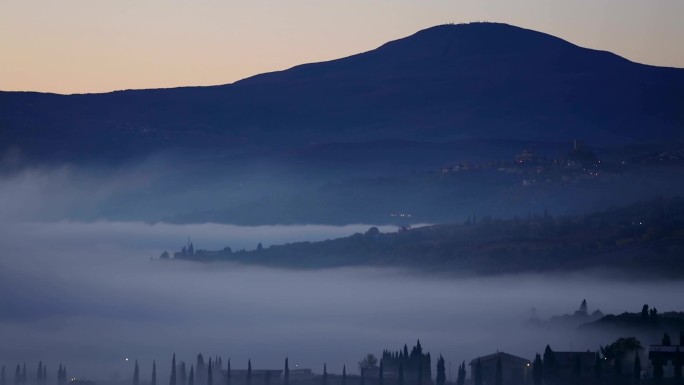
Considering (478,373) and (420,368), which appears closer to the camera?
(478,373)

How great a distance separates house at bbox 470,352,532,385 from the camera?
152m

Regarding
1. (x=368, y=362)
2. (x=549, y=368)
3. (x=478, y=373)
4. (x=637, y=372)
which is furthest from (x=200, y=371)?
(x=637, y=372)

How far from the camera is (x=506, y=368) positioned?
511 feet

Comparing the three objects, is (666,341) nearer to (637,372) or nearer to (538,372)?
(637,372)

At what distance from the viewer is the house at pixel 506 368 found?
500 ft

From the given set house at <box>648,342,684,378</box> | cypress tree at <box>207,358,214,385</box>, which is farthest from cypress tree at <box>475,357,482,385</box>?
cypress tree at <box>207,358,214,385</box>

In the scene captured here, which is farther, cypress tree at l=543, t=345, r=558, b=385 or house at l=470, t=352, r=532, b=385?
house at l=470, t=352, r=532, b=385

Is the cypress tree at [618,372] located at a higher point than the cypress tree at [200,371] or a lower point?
lower

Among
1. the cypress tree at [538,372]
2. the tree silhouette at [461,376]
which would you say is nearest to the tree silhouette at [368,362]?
the tree silhouette at [461,376]

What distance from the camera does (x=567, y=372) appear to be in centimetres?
14862

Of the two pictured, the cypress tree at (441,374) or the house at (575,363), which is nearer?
the house at (575,363)

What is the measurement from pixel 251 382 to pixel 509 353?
19064mm

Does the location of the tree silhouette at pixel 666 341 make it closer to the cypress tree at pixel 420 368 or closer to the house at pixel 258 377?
the cypress tree at pixel 420 368

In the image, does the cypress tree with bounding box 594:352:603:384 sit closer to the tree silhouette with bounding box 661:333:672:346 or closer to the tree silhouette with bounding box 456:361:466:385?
the tree silhouette with bounding box 661:333:672:346
